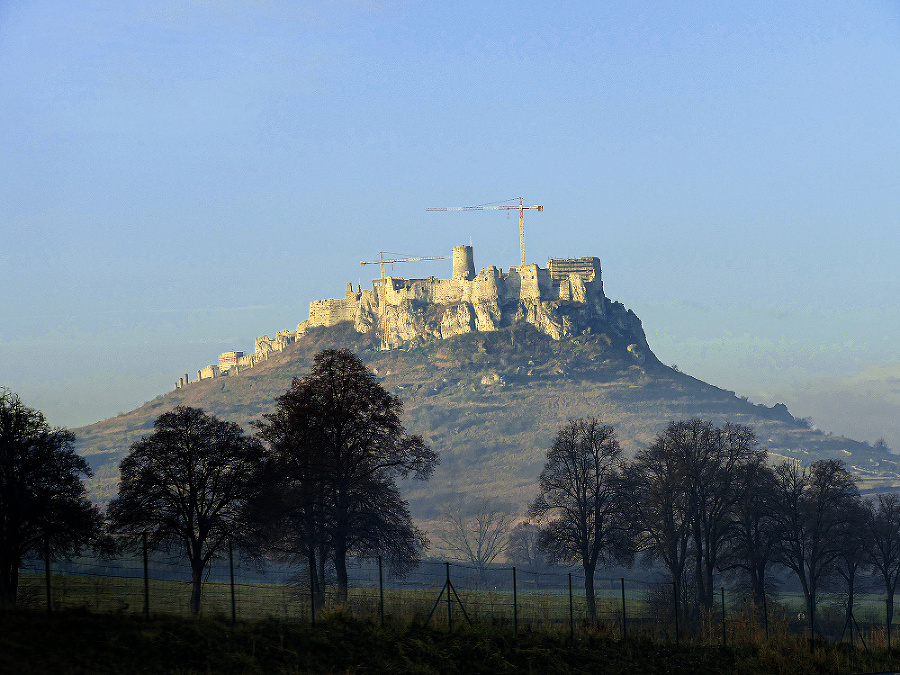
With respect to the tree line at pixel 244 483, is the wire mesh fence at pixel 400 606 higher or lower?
lower

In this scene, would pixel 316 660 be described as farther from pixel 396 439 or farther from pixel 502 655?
pixel 396 439

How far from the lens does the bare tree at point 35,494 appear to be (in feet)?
134

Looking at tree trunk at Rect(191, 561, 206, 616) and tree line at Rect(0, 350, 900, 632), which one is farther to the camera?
A: tree line at Rect(0, 350, 900, 632)

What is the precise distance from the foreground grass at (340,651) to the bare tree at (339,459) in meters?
15.8

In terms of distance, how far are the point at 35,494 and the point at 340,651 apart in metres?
20.3

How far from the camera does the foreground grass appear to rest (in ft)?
79.9

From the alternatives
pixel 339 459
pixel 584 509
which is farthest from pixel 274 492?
pixel 584 509


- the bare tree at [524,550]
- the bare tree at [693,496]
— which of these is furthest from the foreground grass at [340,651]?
the bare tree at [524,550]

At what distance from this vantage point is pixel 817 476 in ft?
228

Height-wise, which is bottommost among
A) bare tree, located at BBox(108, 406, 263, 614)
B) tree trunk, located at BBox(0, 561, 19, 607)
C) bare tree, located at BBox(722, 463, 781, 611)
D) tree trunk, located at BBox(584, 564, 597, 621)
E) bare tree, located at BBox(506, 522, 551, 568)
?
bare tree, located at BBox(506, 522, 551, 568)

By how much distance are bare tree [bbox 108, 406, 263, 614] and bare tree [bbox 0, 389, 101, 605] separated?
5.58 ft

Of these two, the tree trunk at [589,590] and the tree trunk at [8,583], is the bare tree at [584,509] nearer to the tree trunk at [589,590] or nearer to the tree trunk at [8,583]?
the tree trunk at [589,590]

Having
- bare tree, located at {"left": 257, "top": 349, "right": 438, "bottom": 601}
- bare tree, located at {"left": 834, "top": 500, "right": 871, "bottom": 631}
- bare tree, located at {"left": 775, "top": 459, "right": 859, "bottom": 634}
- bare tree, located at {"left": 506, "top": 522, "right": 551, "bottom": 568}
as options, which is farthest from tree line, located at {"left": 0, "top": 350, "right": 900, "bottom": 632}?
bare tree, located at {"left": 506, "top": 522, "right": 551, "bottom": 568}

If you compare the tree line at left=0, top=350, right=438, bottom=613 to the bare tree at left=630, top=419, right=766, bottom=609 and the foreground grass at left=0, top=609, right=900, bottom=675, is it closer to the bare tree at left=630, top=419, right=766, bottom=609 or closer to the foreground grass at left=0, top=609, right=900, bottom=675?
the foreground grass at left=0, top=609, right=900, bottom=675
